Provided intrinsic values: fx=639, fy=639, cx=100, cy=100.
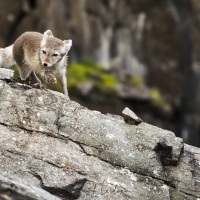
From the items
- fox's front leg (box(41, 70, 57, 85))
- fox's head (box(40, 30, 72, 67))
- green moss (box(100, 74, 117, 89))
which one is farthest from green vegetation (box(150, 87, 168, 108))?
fox's front leg (box(41, 70, 57, 85))

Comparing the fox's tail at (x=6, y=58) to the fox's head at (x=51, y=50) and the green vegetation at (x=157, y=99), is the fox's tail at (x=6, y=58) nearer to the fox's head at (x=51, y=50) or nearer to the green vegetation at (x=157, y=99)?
the fox's head at (x=51, y=50)

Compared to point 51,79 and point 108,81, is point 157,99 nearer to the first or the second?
point 108,81

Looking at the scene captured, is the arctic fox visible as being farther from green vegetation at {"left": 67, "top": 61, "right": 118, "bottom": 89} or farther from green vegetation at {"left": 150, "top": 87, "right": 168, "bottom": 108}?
green vegetation at {"left": 150, "top": 87, "right": 168, "bottom": 108}

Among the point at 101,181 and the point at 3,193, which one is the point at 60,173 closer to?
the point at 101,181

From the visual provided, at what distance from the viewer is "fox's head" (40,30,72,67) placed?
18.4 meters

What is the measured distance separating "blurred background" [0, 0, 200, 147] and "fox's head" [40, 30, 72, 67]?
2206cm

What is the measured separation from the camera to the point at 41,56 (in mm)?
Answer: 18562

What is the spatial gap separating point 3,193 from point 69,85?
88.0 ft

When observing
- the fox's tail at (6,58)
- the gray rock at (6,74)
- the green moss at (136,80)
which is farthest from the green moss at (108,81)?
the gray rock at (6,74)

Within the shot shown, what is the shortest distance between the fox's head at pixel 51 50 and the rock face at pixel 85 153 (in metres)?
1.05

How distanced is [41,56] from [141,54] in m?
29.6

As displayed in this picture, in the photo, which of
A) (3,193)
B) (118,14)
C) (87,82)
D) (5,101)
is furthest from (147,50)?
(3,193)

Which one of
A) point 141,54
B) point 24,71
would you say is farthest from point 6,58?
point 141,54

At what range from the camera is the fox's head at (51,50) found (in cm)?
1841
